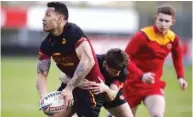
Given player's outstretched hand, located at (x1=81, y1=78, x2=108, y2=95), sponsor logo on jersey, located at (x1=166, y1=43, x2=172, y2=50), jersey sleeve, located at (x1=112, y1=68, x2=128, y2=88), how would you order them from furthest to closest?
sponsor logo on jersey, located at (x1=166, y1=43, x2=172, y2=50)
jersey sleeve, located at (x1=112, y1=68, x2=128, y2=88)
player's outstretched hand, located at (x1=81, y1=78, x2=108, y2=95)

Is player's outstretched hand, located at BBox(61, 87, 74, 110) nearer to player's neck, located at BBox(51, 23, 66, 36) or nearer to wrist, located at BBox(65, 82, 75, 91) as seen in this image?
wrist, located at BBox(65, 82, 75, 91)

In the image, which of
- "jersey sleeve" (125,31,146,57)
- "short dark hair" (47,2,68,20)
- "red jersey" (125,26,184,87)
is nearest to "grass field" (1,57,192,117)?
"red jersey" (125,26,184,87)

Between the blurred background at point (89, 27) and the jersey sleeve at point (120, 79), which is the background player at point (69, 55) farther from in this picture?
the blurred background at point (89, 27)

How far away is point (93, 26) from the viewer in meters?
42.6

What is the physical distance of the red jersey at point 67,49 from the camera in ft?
26.0

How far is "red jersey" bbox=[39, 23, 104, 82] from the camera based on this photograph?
792 cm

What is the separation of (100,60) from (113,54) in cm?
34

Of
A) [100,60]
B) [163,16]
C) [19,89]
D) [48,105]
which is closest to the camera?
[48,105]

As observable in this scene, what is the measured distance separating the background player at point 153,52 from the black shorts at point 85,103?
1.72m

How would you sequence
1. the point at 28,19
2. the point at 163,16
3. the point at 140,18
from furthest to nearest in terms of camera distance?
the point at 140,18 < the point at 28,19 < the point at 163,16

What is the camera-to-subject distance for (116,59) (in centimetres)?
838

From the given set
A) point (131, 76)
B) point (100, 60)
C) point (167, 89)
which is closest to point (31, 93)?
point (167, 89)

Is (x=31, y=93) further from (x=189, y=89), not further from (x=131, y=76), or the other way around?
(x=131, y=76)

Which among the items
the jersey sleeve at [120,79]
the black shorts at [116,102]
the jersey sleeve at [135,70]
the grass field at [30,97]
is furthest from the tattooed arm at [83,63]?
the grass field at [30,97]
